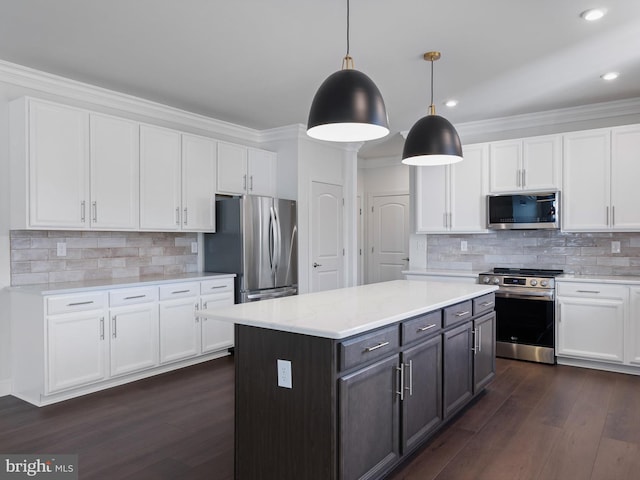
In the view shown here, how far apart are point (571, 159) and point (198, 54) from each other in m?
3.61

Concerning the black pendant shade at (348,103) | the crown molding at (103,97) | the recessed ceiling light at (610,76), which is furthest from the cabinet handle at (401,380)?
the crown molding at (103,97)

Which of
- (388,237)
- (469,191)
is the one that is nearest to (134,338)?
(469,191)

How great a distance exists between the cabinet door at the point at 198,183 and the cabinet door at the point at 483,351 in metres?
2.84

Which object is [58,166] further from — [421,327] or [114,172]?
[421,327]

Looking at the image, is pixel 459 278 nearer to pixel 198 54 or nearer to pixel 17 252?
pixel 198 54

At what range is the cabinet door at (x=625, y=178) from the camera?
4211 millimetres

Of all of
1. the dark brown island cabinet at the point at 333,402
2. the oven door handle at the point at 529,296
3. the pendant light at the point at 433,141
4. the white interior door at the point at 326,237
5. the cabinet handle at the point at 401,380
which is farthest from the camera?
the white interior door at the point at 326,237

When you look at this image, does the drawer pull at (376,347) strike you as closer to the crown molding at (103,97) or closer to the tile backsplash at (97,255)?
the tile backsplash at (97,255)

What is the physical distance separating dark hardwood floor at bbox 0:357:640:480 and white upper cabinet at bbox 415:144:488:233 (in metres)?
1.88

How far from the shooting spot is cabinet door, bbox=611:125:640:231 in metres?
4.21

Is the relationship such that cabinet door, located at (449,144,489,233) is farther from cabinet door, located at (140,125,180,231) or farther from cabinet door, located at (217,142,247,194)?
cabinet door, located at (140,125,180,231)

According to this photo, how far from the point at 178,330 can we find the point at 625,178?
439cm

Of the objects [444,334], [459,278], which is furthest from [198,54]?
[459,278]

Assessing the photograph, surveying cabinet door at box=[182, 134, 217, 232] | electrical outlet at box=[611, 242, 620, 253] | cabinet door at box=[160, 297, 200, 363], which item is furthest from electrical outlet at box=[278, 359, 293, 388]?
electrical outlet at box=[611, 242, 620, 253]
